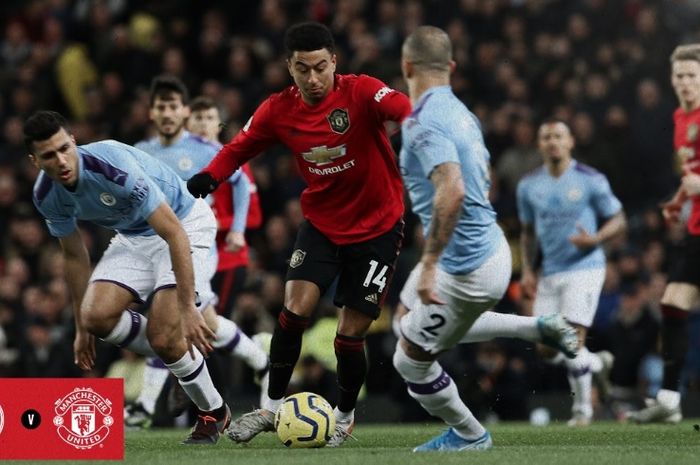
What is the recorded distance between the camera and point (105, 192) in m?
7.75

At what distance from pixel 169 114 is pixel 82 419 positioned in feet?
14.2

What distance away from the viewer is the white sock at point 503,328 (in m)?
8.39

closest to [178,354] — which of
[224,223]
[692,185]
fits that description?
[224,223]

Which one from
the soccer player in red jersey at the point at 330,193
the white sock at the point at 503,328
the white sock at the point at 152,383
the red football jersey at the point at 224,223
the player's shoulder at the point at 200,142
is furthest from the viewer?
the red football jersey at the point at 224,223

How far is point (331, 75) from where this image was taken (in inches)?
319

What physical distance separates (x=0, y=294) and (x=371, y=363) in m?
3.82

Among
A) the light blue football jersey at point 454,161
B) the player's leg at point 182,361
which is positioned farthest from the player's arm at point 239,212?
the light blue football jersey at point 454,161

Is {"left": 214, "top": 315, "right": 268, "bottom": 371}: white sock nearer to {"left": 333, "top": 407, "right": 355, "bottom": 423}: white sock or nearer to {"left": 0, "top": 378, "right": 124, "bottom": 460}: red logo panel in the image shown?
{"left": 333, "top": 407, "right": 355, "bottom": 423}: white sock

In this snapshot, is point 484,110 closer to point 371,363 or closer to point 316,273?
point 371,363

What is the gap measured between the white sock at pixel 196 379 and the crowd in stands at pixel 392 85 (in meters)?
4.50

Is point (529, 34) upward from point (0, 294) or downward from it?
upward

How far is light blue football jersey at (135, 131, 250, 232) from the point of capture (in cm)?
1058

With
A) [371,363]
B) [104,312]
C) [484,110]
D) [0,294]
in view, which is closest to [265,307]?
[371,363]

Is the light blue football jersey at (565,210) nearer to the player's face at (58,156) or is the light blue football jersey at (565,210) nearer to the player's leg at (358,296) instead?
the player's leg at (358,296)
